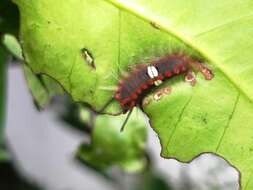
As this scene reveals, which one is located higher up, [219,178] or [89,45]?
[89,45]

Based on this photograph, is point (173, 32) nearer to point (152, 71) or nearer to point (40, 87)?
point (152, 71)

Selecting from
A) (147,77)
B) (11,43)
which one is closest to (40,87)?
(11,43)

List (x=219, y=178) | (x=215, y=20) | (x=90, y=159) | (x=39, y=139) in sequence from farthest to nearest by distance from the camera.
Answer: (x=39, y=139) → (x=219, y=178) → (x=90, y=159) → (x=215, y=20)

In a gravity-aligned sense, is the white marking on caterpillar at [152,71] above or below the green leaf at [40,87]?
above

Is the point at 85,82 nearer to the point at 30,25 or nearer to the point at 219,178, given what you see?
the point at 30,25

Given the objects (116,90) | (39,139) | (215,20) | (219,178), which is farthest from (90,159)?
(39,139)

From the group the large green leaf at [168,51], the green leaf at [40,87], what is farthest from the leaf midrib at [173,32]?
the green leaf at [40,87]

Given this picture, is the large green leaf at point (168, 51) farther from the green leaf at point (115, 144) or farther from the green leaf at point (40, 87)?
the green leaf at point (115, 144)
